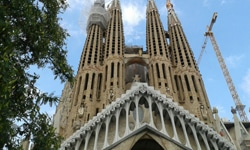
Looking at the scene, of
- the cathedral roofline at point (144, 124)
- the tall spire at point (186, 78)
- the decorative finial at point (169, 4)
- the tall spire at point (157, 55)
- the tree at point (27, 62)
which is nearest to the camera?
the tree at point (27, 62)

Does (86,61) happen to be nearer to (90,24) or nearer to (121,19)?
(90,24)

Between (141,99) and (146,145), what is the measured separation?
2979mm

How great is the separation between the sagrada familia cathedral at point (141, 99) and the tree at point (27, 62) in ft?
32.6

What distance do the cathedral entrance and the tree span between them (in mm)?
10708

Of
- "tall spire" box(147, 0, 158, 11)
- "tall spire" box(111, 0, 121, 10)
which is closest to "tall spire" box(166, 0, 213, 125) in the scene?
"tall spire" box(147, 0, 158, 11)

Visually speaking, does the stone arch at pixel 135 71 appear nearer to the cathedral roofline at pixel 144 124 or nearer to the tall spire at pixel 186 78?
the tall spire at pixel 186 78

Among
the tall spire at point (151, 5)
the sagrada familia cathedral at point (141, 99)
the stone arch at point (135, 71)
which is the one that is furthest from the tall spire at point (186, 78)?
the stone arch at point (135, 71)

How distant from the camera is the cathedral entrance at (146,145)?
17656 mm

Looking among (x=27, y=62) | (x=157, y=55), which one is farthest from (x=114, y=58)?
(x=27, y=62)

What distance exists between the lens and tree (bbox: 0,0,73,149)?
5930 mm

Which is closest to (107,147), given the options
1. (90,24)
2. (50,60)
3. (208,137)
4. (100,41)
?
(208,137)

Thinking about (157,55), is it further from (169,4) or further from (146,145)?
(169,4)

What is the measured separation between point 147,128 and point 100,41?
1940cm

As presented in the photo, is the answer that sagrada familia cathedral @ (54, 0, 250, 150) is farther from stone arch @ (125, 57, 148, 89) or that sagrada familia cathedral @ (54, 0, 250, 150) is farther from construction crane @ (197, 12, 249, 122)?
construction crane @ (197, 12, 249, 122)
